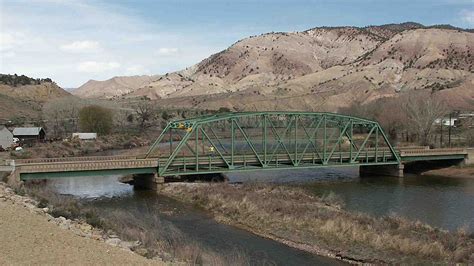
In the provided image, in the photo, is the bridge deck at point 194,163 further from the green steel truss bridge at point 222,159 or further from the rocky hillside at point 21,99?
the rocky hillside at point 21,99

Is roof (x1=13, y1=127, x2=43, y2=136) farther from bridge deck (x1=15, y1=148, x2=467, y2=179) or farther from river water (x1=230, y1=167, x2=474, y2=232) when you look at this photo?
river water (x1=230, y1=167, x2=474, y2=232)

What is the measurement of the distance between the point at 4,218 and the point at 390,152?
179 ft

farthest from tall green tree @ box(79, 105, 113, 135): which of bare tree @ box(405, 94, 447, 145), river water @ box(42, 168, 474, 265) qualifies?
bare tree @ box(405, 94, 447, 145)

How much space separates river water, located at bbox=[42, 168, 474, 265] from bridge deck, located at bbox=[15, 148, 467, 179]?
2116mm

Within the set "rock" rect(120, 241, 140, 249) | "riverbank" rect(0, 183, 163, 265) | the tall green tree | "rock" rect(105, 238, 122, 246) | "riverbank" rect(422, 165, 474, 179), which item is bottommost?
"riverbank" rect(422, 165, 474, 179)

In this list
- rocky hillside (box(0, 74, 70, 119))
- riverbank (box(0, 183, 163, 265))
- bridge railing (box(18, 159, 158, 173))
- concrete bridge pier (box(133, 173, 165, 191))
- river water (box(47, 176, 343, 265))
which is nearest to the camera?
riverbank (box(0, 183, 163, 265))

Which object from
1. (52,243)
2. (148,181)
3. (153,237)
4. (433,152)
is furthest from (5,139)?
(52,243)

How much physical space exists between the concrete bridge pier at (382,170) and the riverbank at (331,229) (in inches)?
972

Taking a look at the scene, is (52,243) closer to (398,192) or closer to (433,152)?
(398,192)

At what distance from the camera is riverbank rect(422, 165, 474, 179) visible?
65.8m

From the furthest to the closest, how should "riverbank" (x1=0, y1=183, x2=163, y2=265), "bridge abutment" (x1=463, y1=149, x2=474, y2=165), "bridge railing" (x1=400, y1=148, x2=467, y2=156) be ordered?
"bridge abutment" (x1=463, y1=149, x2=474, y2=165), "bridge railing" (x1=400, y1=148, x2=467, y2=156), "riverbank" (x1=0, y1=183, x2=163, y2=265)

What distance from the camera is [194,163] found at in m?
54.1

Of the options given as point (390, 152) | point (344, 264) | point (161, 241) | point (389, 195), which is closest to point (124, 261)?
point (161, 241)

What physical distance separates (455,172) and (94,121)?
76.3m
